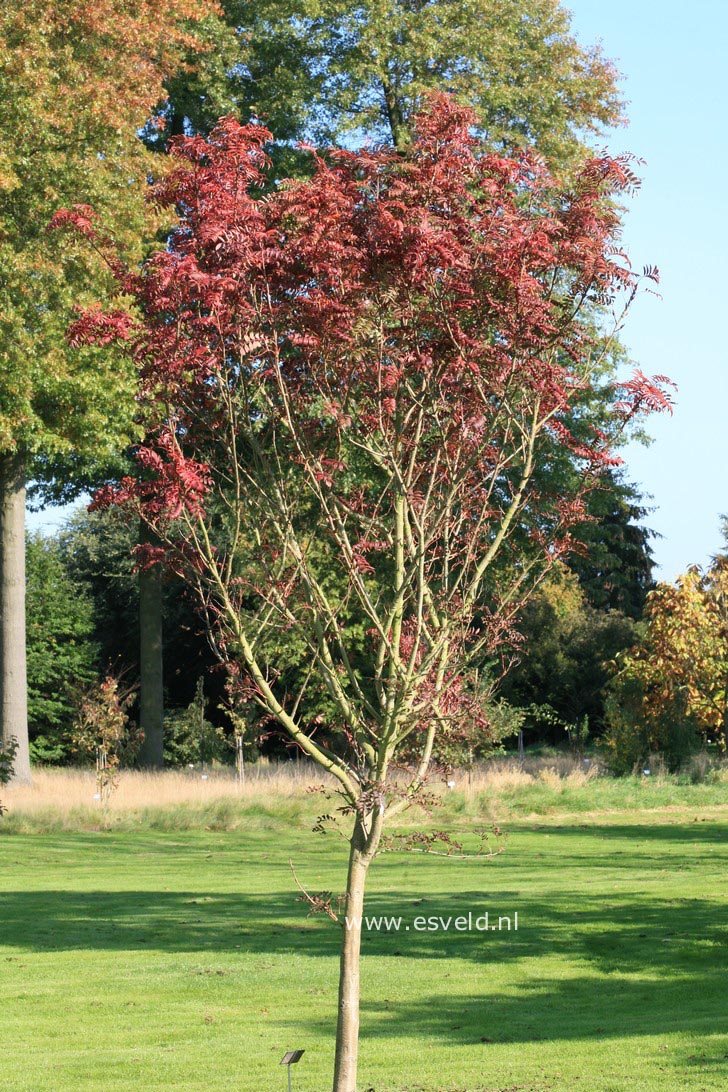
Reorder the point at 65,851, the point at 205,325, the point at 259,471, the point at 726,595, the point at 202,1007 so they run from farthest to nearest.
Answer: the point at 726,595 < the point at 65,851 < the point at 202,1007 < the point at 259,471 < the point at 205,325

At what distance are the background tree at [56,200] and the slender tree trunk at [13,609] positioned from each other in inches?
1.0

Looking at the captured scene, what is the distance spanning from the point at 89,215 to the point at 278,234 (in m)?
1.16

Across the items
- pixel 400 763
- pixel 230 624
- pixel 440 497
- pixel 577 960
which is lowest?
pixel 577 960

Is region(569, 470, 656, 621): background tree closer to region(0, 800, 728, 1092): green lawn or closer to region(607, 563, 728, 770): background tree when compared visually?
region(607, 563, 728, 770): background tree

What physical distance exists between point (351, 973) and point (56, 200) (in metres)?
17.9

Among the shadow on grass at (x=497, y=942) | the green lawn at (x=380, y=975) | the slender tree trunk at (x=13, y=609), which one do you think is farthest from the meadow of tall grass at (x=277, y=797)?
the shadow on grass at (x=497, y=942)

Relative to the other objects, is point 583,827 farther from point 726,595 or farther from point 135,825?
point 726,595

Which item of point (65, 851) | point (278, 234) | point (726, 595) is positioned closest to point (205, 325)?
point (278, 234)

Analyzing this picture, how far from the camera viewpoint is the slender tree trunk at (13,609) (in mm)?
22531

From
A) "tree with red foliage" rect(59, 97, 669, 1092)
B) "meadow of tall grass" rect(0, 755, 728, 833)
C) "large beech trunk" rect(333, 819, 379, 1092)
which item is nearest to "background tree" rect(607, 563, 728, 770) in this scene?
"meadow of tall grass" rect(0, 755, 728, 833)

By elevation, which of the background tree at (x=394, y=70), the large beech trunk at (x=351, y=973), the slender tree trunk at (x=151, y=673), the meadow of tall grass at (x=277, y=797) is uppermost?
the background tree at (x=394, y=70)

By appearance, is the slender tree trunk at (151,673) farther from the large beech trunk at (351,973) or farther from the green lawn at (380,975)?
the large beech trunk at (351,973)

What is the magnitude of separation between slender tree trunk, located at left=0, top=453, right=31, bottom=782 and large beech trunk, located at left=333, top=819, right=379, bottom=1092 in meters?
18.1

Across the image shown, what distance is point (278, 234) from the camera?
5809mm
